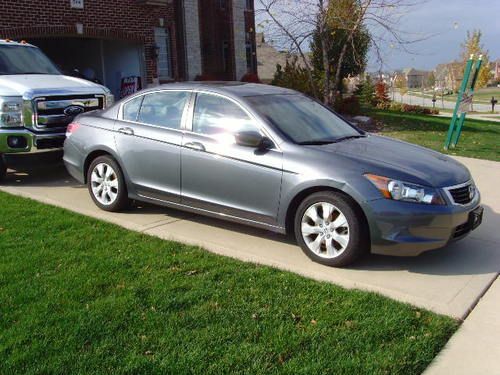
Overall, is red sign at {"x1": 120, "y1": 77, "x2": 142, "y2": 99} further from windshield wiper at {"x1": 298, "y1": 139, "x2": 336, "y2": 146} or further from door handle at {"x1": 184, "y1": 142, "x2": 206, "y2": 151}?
windshield wiper at {"x1": 298, "y1": 139, "x2": 336, "y2": 146}

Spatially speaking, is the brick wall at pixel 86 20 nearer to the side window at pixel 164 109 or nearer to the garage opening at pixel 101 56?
the garage opening at pixel 101 56

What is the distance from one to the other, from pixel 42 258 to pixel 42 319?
1.24 m

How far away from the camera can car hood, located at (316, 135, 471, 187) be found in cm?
472

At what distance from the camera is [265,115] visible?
17.5 feet

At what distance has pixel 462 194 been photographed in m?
4.91

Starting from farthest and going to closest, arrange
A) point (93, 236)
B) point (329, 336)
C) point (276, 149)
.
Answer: point (93, 236), point (276, 149), point (329, 336)

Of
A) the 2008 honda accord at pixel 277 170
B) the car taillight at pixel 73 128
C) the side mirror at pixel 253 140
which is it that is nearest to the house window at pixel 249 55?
the car taillight at pixel 73 128

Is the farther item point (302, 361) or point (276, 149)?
point (276, 149)

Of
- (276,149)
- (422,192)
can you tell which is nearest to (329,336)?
(422,192)

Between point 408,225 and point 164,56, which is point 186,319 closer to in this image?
point 408,225

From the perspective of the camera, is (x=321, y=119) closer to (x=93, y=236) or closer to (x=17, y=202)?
(x=93, y=236)

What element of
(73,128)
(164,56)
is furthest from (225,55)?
(73,128)

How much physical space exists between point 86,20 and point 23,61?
540cm

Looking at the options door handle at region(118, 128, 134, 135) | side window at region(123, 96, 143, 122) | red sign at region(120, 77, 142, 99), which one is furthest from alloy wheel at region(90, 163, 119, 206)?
red sign at region(120, 77, 142, 99)
